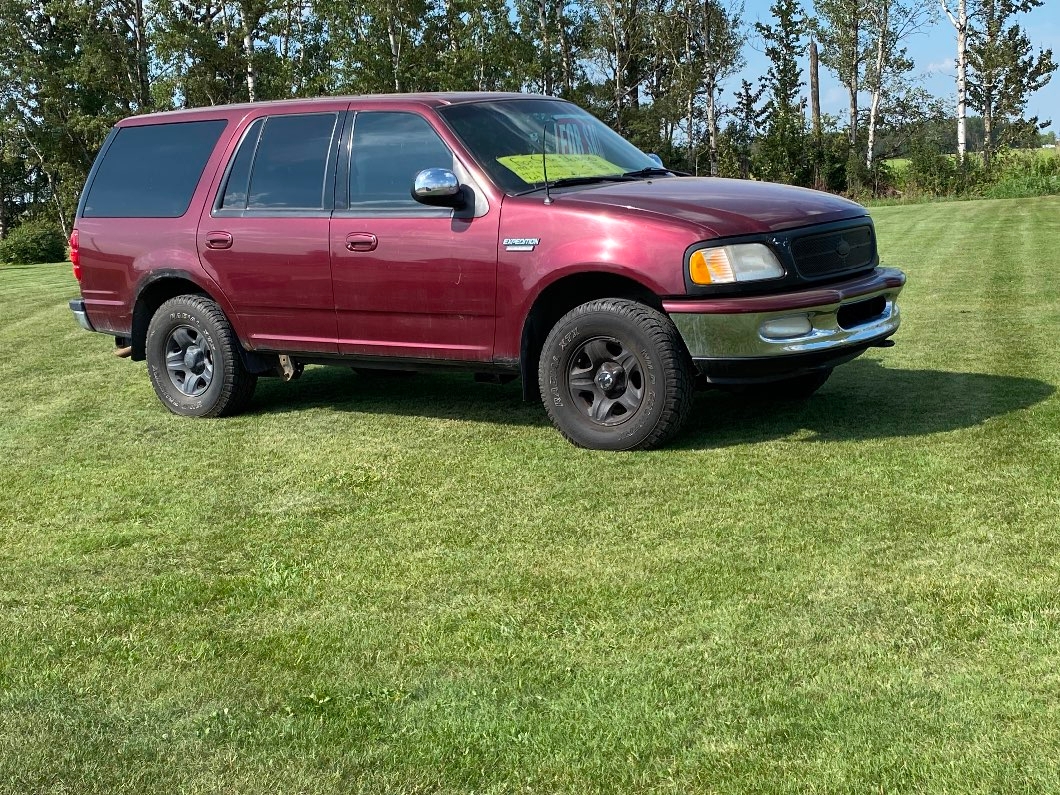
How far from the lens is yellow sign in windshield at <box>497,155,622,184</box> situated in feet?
21.9

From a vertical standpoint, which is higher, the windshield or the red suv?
the windshield

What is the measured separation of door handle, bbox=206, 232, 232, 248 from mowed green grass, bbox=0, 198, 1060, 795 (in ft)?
3.69

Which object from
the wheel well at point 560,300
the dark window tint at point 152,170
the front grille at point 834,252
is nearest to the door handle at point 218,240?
the dark window tint at point 152,170

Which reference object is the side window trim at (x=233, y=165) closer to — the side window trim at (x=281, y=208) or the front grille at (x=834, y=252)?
the side window trim at (x=281, y=208)

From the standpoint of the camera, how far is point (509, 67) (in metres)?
50.2

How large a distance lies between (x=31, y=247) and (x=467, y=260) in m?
35.7

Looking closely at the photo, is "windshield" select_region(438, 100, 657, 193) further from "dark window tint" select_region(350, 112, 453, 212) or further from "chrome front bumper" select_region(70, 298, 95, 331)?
"chrome front bumper" select_region(70, 298, 95, 331)

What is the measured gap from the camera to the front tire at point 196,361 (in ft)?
25.1

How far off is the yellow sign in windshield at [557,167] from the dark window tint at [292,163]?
1167mm

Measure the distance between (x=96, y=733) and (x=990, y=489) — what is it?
3653mm

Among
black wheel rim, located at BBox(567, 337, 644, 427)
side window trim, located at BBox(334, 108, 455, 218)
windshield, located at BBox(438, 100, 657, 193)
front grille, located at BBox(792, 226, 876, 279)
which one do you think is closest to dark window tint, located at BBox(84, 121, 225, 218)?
side window trim, located at BBox(334, 108, 455, 218)

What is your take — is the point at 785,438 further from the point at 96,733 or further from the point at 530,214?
the point at 96,733

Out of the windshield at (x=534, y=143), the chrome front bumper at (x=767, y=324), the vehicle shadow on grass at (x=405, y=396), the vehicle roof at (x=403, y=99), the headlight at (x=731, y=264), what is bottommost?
the vehicle shadow on grass at (x=405, y=396)

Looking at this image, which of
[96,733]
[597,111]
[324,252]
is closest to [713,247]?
[324,252]
